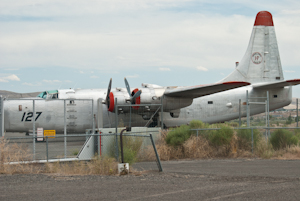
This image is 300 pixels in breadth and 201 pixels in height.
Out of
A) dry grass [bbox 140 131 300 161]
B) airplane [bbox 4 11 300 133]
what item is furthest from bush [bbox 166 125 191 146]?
airplane [bbox 4 11 300 133]

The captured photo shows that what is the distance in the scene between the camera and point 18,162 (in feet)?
35.3

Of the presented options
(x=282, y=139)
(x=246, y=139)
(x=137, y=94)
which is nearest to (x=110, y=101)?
(x=137, y=94)

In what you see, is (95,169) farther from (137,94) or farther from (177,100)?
(177,100)

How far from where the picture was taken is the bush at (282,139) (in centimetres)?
1547

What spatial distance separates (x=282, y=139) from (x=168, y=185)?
9.11 metres

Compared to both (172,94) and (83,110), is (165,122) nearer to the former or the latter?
(172,94)

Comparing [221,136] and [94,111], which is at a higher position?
[94,111]

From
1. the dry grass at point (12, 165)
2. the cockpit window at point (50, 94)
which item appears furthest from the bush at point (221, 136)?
the cockpit window at point (50, 94)

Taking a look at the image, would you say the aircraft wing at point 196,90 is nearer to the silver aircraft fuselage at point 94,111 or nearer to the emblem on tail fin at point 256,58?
the silver aircraft fuselage at point 94,111

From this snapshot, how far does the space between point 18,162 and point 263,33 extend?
62.7ft

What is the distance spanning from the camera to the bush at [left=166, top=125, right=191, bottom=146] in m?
15.0

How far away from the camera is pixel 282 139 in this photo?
15586mm

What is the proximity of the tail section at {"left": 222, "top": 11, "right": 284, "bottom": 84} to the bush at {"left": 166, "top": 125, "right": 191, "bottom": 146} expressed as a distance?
33.7ft

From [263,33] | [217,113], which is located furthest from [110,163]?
[263,33]
